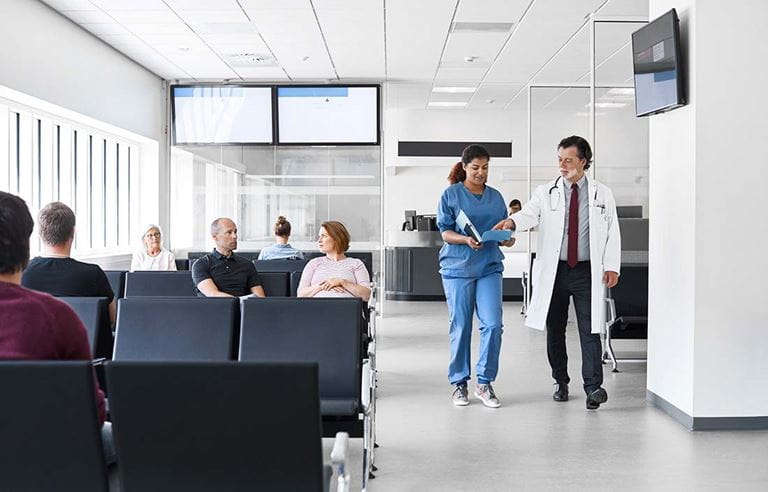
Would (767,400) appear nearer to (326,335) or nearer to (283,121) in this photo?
(326,335)

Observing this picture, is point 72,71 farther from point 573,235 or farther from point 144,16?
point 573,235

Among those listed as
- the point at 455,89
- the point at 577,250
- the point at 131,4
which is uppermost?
the point at 455,89

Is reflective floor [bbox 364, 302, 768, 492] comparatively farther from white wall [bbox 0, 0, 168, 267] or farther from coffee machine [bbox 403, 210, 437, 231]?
coffee machine [bbox 403, 210, 437, 231]

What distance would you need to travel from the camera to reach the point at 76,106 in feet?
26.5

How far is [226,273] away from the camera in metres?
5.06

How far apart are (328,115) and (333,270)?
19.6ft

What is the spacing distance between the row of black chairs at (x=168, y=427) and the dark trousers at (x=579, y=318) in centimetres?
336

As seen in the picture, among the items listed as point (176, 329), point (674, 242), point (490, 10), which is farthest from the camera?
point (490, 10)

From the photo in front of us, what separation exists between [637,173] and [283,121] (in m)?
4.81

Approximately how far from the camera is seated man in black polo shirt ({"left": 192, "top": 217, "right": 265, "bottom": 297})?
197 inches

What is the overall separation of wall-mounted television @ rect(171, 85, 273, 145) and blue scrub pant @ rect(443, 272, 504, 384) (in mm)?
6042

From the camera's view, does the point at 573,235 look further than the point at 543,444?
Yes

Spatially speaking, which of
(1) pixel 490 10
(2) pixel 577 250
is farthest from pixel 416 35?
(2) pixel 577 250

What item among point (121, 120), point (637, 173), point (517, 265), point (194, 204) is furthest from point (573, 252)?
point (517, 265)
